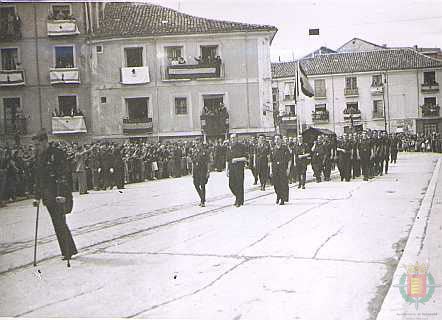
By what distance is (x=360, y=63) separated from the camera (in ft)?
17.3

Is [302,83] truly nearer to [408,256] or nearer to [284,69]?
[284,69]

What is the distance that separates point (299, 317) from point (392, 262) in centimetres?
117

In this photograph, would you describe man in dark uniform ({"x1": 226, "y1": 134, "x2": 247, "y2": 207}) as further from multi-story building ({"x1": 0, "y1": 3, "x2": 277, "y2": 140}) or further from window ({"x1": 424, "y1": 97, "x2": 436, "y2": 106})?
window ({"x1": 424, "y1": 97, "x2": 436, "y2": 106})

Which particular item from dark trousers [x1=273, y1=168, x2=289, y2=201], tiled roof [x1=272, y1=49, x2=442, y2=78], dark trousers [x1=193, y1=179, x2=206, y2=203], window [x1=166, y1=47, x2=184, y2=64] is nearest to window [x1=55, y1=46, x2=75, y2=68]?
window [x1=166, y1=47, x2=184, y2=64]

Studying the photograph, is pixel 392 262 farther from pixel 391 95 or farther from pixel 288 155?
pixel 288 155

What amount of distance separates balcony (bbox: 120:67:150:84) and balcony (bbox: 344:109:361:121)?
213cm

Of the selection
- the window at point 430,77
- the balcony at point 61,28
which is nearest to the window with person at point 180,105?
the balcony at point 61,28

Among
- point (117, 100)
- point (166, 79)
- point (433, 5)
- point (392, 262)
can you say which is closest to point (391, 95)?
point (433, 5)

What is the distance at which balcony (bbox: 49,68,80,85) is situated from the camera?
14.1 feet

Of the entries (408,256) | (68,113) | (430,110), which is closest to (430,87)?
(430,110)

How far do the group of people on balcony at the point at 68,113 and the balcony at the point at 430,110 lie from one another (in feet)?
9.80

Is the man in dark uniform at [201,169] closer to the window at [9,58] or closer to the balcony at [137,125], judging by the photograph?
the balcony at [137,125]

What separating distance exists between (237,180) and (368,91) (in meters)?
2.39

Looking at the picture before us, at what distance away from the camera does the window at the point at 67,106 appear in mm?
4285
